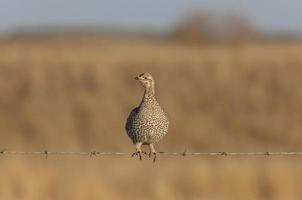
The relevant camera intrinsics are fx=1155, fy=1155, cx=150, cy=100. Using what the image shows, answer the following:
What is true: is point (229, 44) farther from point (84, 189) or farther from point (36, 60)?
point (84, 189)

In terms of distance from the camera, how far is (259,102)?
37.3 metres

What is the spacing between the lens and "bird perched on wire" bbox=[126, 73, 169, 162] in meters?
8.29

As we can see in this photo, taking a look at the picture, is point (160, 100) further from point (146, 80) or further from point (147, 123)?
point (147, 123)

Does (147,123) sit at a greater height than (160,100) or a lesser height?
lesser

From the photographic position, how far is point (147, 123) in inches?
327

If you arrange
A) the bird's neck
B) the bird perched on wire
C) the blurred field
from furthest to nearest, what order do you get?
the blurred field, the bird's neck, the bird perched on wire

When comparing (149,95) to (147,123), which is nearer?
(147,123)

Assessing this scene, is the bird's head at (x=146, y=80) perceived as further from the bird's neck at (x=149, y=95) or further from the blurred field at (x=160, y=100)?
the blurred field at (x=160, y=100)

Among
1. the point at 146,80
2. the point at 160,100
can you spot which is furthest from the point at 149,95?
the point at 160,100

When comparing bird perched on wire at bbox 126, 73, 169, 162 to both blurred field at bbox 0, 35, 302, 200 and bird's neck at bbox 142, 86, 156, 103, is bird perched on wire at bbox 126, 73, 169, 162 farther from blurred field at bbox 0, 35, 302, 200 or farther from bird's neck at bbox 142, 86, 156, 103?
blurred field at bbox 0, 35, 302, 200

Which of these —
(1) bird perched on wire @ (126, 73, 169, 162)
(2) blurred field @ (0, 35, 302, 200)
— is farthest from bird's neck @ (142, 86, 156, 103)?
(2) blurred field @ (0, 35, 302, 200)

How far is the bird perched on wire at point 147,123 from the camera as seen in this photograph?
8289 mm

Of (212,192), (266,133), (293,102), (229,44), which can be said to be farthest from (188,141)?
(229,44)

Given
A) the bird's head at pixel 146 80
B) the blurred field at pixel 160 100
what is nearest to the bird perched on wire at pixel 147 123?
the bird's head at pixel 146 80
